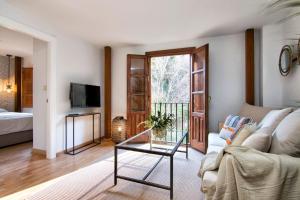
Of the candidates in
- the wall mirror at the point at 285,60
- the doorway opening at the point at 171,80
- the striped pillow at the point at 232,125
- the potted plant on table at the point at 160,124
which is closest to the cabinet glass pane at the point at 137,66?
the doorway opening at the point at 171,80

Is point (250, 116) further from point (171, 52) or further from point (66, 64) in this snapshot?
point (66, 64)

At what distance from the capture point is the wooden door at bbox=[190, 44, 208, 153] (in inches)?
123

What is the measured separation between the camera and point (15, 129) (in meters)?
3.77

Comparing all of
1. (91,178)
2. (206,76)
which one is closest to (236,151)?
(91,178)

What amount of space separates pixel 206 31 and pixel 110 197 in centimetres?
307

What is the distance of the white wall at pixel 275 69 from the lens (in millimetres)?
2516

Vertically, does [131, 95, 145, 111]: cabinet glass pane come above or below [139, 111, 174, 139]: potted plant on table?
above

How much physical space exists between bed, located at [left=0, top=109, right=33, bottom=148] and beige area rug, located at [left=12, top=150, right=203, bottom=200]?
90.1 inches

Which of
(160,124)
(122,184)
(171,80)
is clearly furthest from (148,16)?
(171,80)

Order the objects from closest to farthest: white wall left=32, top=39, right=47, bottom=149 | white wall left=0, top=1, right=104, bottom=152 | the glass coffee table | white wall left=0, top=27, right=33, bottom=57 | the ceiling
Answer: the glass coffee table → the ceiling → white wall left=0, top=1, right=104, bottom=152 → white wall left=32, top=39, right=47, bottom=149 → white wall left=0, top=27, right=33, bottom=57

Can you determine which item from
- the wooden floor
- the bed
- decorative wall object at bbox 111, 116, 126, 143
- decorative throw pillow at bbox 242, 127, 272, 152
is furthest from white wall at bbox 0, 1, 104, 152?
decorative throw pillow at bbox 242, 127, 272, 152

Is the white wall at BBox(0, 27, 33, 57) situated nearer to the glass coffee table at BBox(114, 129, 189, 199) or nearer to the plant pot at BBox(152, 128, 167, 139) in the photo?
the glass coffee table at BBox(114, 129, 189, 199)

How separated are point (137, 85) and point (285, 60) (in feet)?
9.05

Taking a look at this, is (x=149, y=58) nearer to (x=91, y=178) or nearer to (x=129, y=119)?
(x=129, y=119)
